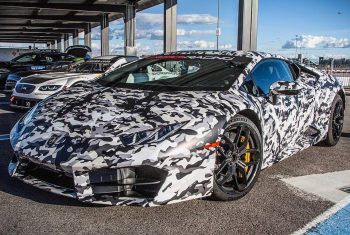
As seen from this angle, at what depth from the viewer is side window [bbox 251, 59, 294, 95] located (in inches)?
148

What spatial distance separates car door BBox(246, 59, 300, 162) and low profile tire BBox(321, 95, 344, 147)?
115 cm

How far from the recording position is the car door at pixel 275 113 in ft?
11.9

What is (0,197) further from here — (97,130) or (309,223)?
(309,223)

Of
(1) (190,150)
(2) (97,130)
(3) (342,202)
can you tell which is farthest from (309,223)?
(2) (97,130)

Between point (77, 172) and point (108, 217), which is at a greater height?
point (77, 172)

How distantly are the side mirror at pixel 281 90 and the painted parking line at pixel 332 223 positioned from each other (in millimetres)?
1065

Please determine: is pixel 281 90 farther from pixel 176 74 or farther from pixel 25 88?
pixel 25 88

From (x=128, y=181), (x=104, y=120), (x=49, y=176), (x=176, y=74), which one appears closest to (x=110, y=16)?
(x=176, y=74)

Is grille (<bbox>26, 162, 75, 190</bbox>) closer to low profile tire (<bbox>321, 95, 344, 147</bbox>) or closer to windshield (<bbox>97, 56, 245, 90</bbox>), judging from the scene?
windshield (<bbox>97, 56, 245, 90</bbox>)

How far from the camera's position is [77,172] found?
2635 millimetres

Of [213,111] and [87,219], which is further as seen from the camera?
[213,111]

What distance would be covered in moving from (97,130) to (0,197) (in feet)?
3.24

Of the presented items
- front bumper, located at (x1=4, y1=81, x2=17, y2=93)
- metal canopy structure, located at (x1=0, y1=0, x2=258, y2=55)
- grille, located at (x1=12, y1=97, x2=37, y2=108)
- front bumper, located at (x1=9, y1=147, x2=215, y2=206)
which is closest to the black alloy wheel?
front bumper, located at (x1=9, y1=147, x2=215, y2=206)

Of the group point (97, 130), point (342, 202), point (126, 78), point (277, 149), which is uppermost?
point (126, 78)
